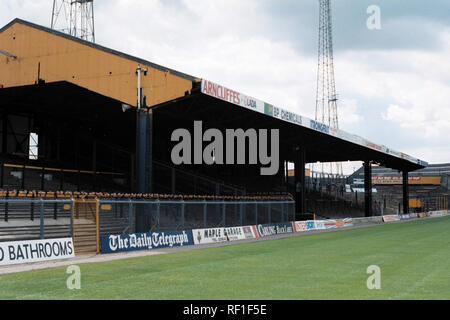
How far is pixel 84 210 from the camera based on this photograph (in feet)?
87.9

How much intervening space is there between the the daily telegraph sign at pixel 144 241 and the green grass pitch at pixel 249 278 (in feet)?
9.48

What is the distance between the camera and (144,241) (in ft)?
79.5

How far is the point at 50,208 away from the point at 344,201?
53119 mm

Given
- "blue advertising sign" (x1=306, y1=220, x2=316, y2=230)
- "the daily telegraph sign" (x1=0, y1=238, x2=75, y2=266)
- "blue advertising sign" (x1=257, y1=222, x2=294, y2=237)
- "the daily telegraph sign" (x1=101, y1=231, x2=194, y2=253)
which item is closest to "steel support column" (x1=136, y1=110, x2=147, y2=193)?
"the daily telegraph sign" (x1=101, y1=231, x2=194, y2=253)

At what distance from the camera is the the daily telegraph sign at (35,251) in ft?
57.8

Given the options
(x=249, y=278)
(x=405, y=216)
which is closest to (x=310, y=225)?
(x=249, y=278)

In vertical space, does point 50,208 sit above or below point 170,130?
below

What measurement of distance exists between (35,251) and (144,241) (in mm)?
6276

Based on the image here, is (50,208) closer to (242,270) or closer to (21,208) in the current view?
(21,208)

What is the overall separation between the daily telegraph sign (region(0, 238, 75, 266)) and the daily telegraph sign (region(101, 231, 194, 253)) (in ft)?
6.46

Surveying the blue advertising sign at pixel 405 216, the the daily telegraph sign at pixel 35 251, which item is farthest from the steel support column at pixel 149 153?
the blue advertising sign at pixel 405 216
